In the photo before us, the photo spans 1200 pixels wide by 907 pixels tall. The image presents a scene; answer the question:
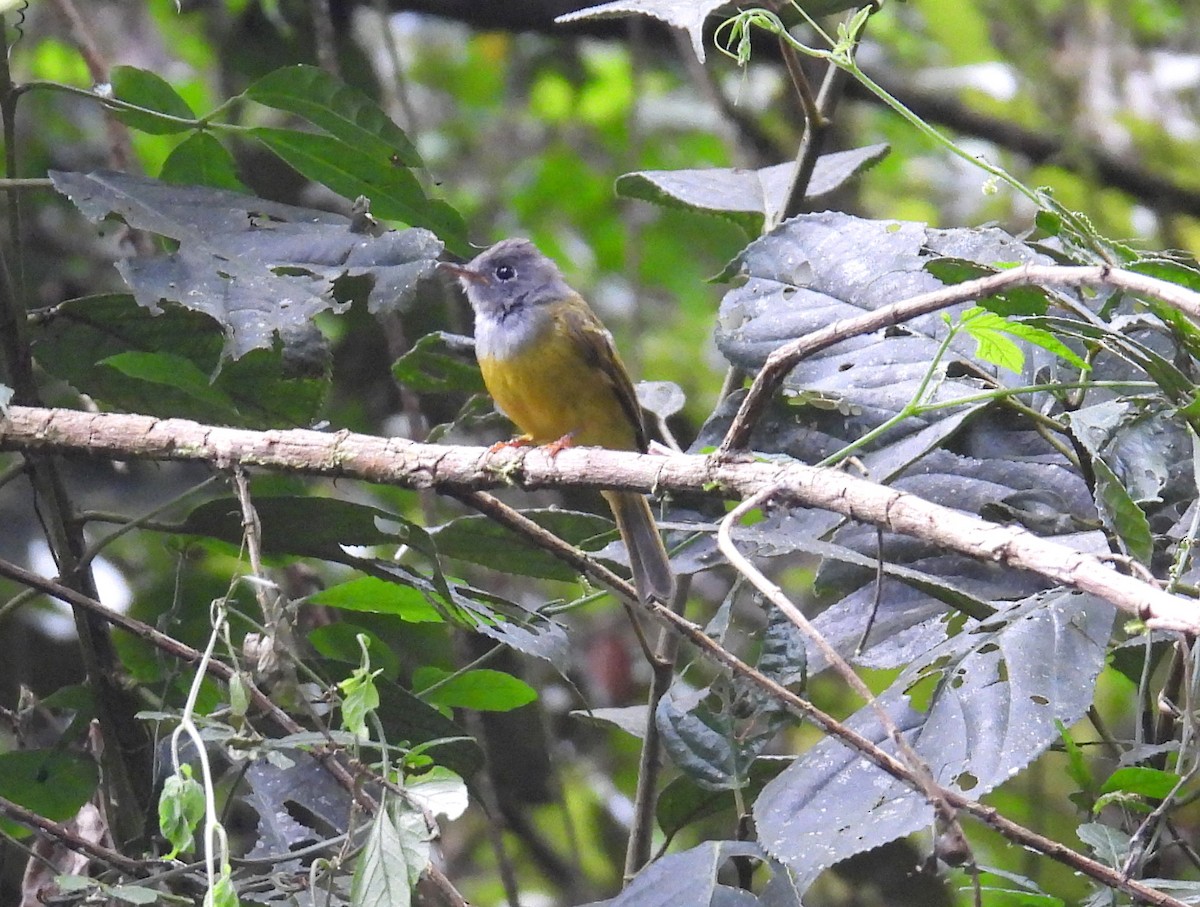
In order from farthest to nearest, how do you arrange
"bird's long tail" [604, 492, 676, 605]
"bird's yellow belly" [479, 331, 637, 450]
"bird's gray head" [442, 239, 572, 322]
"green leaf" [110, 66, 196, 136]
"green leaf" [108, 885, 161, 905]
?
"bird's gray head" [442, 239, 572, 322], "bird's yellow belly" [479, 331, 637, 450], "bird's long tail" [604, 492, 676, 605], "green leaf" [110, 66, 196, 136], "green leaf" [108, 885, 161, 905]

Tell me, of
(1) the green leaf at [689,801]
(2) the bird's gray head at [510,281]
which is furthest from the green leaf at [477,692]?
(2) the bird's gray head at [510,281]

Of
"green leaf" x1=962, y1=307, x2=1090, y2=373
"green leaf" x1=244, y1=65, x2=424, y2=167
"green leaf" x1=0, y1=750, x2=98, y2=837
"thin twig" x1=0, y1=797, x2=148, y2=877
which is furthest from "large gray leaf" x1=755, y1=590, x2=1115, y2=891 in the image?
"green leaf" x1=244, y1=65, x2=424, y2=167

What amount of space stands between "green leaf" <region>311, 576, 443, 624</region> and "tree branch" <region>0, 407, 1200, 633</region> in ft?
1.33

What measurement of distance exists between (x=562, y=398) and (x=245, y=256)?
1.49 meters

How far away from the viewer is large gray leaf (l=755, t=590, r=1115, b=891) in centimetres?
187

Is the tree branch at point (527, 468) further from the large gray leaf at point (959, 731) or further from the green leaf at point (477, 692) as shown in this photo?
the green leaf at point (477, 692)

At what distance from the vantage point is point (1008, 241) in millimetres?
2488

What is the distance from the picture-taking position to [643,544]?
2979 millimetres

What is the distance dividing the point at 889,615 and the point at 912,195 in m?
6.21

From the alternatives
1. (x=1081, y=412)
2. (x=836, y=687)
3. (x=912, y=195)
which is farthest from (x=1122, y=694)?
(x=1081, y=412)

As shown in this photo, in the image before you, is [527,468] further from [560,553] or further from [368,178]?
[368,178]

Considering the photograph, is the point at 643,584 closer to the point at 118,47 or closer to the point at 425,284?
the point at 425,284

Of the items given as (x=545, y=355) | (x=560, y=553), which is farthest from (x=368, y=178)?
(x=545, y=355)

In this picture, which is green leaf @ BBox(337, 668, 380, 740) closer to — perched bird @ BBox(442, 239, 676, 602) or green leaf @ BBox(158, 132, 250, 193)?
green leaf @ BBox(158, 132, 250, 193)
